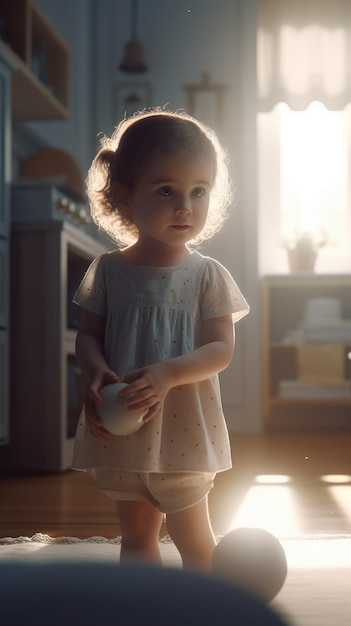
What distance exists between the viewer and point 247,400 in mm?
4547

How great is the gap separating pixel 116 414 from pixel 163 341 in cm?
14

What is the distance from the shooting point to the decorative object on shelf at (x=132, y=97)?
4697 millimetres

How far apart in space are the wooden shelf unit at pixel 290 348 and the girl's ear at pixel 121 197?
323 centimetres

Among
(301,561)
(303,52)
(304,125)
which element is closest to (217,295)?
(301,561)

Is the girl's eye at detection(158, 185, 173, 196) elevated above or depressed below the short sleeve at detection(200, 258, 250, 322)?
above

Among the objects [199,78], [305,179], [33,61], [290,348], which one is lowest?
[290,348]

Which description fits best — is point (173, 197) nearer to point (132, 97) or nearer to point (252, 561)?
point (252, 561)

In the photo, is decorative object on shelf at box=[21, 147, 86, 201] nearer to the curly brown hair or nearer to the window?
the window

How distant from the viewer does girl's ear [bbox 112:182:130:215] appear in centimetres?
116

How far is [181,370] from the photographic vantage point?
104cm

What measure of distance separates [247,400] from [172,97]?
66.1 inches

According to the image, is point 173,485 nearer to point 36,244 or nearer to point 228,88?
point 36,244

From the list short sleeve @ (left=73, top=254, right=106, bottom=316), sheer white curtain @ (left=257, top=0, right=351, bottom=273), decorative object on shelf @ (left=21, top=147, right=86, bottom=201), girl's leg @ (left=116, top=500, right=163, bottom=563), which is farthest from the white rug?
sheer white curtain @ (left=257, top=0, right=351, bottom=273)

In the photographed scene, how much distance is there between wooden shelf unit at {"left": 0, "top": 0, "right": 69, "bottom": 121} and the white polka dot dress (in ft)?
6.20
